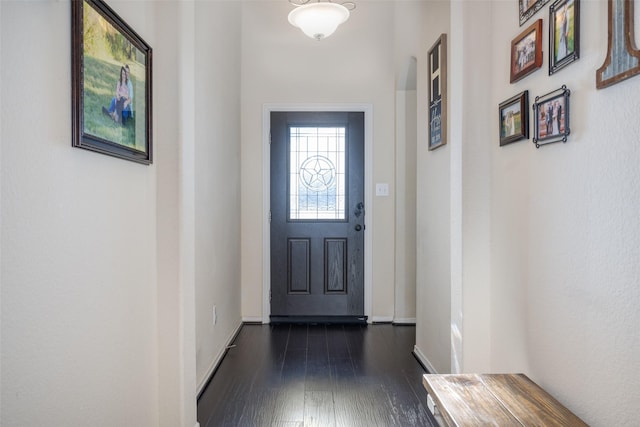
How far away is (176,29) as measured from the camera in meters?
1.73

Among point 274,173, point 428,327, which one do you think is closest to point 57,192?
point 428,327

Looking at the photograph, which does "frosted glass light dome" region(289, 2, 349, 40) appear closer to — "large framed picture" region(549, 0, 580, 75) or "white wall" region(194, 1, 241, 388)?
"white wall" region(194, 1, 241, 388)

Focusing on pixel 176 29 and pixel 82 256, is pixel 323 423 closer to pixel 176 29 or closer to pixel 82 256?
pixel 82 256

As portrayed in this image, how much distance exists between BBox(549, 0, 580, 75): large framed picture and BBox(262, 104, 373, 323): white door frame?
266 cm

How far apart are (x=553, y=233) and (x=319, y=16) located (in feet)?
6.84

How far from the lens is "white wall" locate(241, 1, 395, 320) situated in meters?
3.92

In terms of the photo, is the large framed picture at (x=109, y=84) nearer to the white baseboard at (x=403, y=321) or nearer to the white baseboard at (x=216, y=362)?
the white baseboard at (x=216, y=362)

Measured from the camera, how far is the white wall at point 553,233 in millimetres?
1013

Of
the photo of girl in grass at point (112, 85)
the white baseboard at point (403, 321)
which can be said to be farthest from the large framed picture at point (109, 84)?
the white baseboard at point (403, 321)

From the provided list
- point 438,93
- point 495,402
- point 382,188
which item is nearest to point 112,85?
point 495,402

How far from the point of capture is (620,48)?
990mm

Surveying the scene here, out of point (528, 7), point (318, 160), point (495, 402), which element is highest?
point (528, 7)

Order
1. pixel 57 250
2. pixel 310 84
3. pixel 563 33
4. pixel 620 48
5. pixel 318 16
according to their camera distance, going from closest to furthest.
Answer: pixel 620 48 < pixel 57 250 < pixel 563 33 < pixel 318 16 < pixel 310 84

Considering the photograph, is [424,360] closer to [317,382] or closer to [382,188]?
[317,382]
